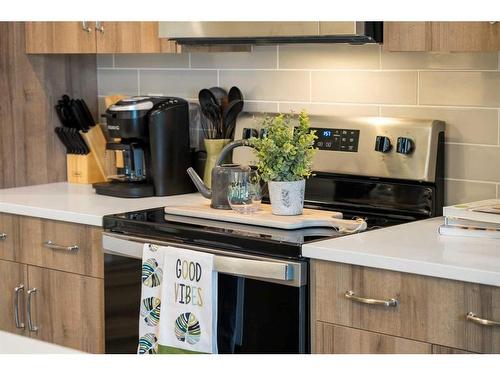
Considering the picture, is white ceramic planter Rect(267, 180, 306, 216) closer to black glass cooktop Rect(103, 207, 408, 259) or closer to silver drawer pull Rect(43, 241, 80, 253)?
black glass cooktop Rect(103, 207, 408, 259)

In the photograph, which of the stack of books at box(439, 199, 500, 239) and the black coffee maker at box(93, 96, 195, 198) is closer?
the stack of books at box(439, 199, 500, 239)

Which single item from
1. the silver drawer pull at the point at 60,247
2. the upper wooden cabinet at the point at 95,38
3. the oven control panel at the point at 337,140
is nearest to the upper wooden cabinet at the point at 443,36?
the oven control panel at the point at 337,140

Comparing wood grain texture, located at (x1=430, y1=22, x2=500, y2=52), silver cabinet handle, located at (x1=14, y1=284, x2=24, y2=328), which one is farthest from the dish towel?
wood grain texture, located at (x1=430, y1=22, x2=500, y2=52)

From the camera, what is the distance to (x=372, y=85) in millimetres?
2727

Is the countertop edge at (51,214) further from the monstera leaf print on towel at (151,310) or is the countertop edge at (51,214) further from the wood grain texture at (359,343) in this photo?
the wood grain texture at (359,343)

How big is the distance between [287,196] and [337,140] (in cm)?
43

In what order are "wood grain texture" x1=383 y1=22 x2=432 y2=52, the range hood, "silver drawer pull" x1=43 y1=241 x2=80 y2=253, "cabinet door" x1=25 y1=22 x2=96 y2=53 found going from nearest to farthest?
1. "wood grain texture" x1=383 y1=22 x2=432 y2=52
2. the range hood
3. "silver drawer pull" x1=43 y1=241 x2=80 y2=253
4. "cabinet door" x1=25 y1=22 x2=96 y2=53

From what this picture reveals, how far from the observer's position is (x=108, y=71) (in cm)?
352

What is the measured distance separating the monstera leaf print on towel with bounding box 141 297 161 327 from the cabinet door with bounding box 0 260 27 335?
2.35ft

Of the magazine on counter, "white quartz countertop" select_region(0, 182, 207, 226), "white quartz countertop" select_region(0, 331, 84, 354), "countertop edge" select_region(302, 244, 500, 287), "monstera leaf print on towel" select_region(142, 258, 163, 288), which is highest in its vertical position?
"white quartz countertop" select_region(0, 331, 84, 354)

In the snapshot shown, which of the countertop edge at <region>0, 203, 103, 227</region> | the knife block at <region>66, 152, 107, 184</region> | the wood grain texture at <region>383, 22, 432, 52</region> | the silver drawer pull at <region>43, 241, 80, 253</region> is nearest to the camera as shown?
the wood grain texture at <region>383, 22, 432, 52</region>

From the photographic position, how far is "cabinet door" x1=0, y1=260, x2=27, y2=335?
295cm

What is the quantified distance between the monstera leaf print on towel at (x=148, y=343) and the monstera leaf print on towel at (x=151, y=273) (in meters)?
0.16
